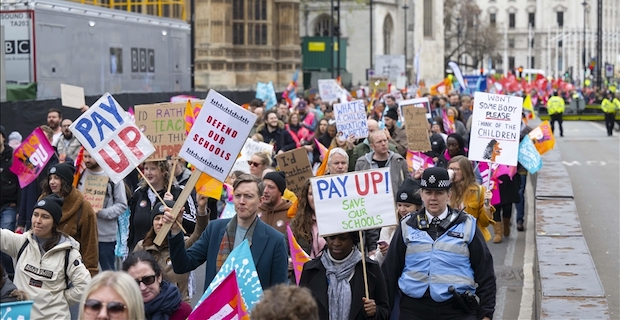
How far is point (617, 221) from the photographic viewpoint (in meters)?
15.9

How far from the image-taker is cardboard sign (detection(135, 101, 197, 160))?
367 inches

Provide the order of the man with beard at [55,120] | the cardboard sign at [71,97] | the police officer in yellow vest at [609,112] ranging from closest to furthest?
the man with beard at [55,120], the cardboard sign at [71,97], the police officer in yellow vest at [609,112]

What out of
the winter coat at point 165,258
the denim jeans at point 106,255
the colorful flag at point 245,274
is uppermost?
the colorful flag at point 245,274

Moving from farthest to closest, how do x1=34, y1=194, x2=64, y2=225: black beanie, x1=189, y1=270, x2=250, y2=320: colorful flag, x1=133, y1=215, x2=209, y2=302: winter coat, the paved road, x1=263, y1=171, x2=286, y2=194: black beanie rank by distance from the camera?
the paved road < x1=263, y1=171, x2=286, y2=194: black beanie < x1=133, y1=215, x2=209, y2=302: winter coat < x1=34, y1=194, x2=64, y2=225: black beanie < x1=189, y1=270, x2=250, y2=320: colorful flag

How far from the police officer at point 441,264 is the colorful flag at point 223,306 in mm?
1214

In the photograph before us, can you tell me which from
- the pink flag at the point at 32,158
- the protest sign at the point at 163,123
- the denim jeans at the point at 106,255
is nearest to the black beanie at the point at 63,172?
the protest sign at the point at 163,123

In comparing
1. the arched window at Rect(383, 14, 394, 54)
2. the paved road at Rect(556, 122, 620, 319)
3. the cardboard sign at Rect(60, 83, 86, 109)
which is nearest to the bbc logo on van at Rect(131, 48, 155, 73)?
the paved road at Rect(556, 122, 620, 319)

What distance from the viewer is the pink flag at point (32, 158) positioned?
11219 mm

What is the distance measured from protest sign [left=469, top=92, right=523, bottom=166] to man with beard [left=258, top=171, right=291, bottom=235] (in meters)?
3.66

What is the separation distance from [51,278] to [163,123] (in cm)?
304

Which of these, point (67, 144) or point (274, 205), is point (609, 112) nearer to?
point (67, 144)

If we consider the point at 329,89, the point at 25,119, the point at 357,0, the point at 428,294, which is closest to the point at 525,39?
the point at 357,0

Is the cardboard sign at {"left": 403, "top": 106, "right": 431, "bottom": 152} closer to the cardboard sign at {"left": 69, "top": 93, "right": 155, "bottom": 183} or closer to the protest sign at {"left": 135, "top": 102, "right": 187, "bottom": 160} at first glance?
the protest sign at {"left": 135, "top": 102, "right": 187, "bottom": 160}

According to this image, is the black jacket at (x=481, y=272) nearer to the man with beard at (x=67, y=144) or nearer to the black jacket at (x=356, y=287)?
the black jacket at (x=356, y=287)
